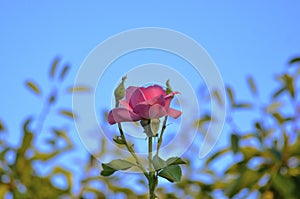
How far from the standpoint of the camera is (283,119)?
5.02 feet

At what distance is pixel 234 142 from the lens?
1416 mm

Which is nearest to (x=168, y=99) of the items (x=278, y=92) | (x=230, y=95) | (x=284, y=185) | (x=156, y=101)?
(x=156, y=101)

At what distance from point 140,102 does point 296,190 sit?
0.95m

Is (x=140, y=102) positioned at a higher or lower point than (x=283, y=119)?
lower

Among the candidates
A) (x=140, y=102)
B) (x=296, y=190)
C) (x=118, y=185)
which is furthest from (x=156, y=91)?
(x=118, y=185)

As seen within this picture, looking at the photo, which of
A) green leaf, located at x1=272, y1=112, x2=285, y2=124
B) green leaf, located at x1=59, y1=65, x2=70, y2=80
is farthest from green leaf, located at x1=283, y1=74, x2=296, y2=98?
green leaf, located at x1=59, y1=65, x2=70, y2=80

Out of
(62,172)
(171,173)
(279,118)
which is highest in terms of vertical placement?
(279,118)

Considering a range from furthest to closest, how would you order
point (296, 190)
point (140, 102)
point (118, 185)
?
1. point (118, 185)
2. point (296, 190)
3. point (140, 102)

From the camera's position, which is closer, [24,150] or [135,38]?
[135,38]

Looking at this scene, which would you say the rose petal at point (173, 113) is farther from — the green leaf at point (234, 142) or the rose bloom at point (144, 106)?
the green leaf at point (234, 142)

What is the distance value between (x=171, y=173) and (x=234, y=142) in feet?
3.14

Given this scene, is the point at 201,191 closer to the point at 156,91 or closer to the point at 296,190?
the point at 296,190

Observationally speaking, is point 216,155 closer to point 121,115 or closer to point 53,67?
point 53,67

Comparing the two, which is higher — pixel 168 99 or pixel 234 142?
pixel 234 142
